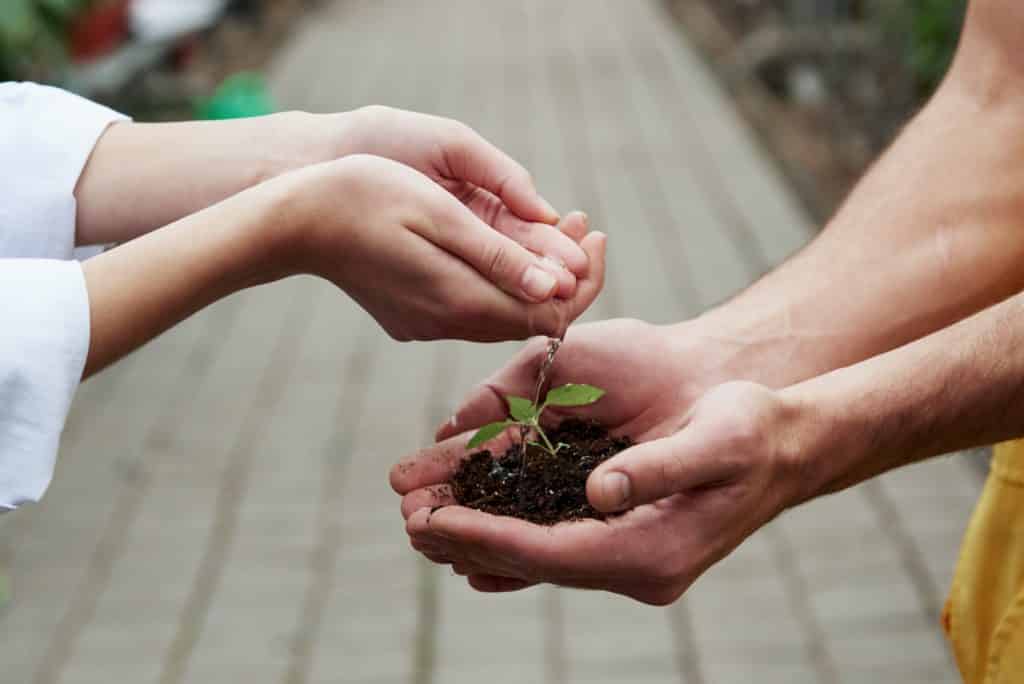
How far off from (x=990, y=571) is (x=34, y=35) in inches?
192

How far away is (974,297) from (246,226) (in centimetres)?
121

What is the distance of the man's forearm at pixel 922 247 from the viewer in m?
2.28

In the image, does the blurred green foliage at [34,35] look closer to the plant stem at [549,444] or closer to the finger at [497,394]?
the finger at [497,394]

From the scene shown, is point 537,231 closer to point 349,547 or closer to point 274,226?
point 274,226

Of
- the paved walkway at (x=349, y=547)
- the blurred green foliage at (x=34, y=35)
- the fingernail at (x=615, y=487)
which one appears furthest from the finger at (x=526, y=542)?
the blurred green foliage at (x=34, y=35)

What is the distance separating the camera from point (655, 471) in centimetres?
173

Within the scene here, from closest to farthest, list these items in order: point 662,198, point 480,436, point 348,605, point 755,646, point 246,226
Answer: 1. point 246,226
2. point 480,436
3. point 755,646
4. point 348,605
5. point 662,198

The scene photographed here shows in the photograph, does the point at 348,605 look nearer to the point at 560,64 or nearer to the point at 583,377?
the point at 583,377

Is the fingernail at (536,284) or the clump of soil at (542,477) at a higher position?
the fingernail at (536,284)

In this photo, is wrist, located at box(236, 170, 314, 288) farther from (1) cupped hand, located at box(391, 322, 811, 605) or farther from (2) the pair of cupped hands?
(1) cupped hand, located at box(391, 322, 811, 605)

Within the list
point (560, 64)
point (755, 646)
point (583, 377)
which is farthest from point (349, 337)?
point (560, 64)

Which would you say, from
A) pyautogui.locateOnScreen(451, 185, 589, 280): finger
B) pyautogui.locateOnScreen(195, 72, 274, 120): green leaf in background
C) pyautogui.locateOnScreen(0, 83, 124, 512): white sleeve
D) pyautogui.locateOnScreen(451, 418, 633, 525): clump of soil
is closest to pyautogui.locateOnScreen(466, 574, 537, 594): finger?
pyautogui.locateOnScreen(451, 418, 633, 525): clump of soil

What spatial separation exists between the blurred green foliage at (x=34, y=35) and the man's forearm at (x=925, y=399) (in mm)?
4272

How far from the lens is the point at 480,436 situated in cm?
207
